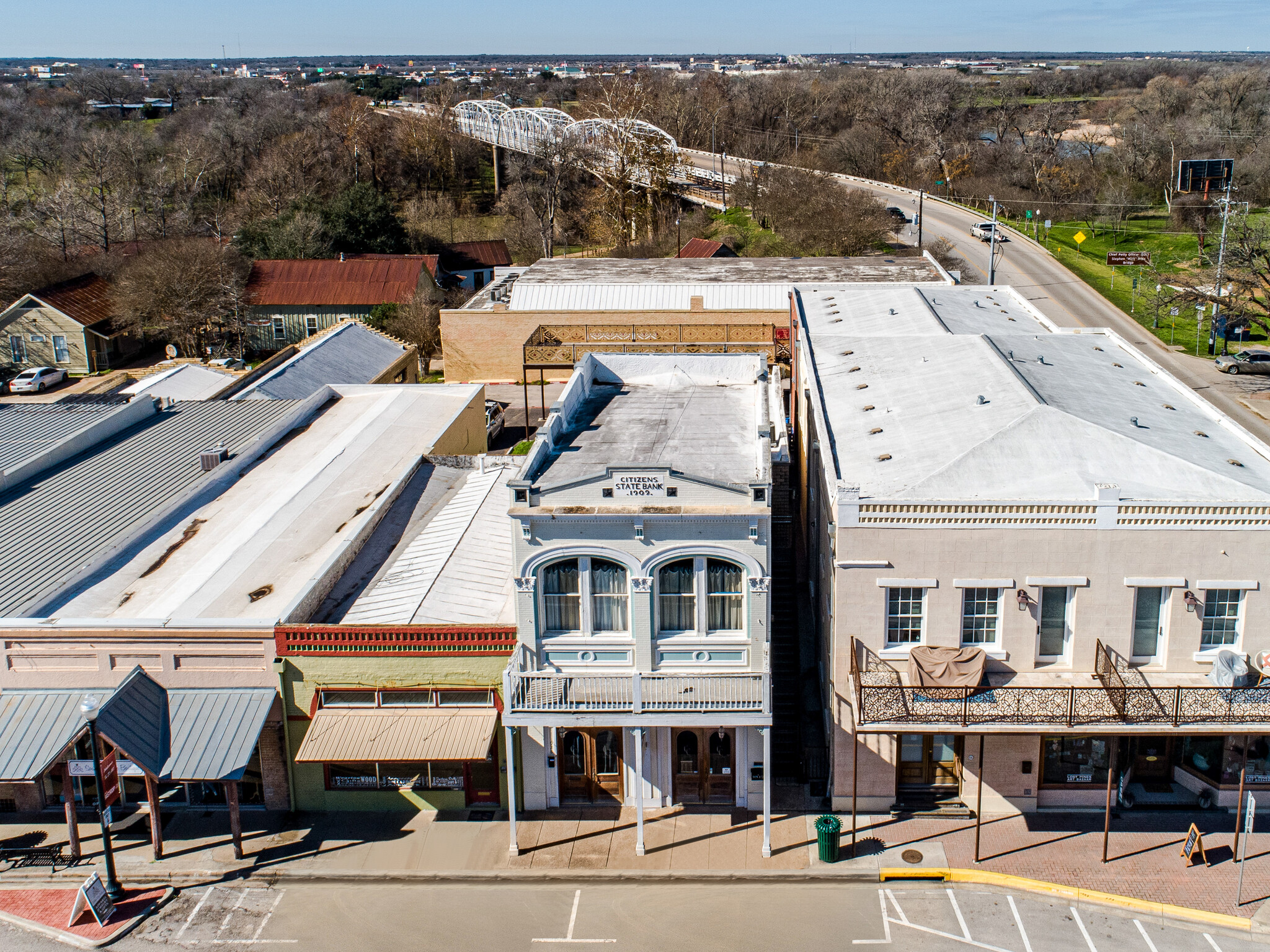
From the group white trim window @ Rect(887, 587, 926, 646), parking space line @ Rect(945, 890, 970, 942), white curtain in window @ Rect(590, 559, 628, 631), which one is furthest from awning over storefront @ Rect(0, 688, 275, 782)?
parking space line @ Rect(945, 890, 970, 942)

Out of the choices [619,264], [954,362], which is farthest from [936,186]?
[954,362]

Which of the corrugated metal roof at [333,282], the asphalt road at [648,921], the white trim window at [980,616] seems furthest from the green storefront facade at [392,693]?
the corrugated metal roof at [333,282]

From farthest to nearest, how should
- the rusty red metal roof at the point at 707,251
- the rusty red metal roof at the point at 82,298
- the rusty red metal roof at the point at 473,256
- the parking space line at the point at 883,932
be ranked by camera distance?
the rusty red metal roof at the point at 473,256 < the rusty red metal roof at the point at 707,251 < the rusty red metal roof at the point at 82,298 < the parking space line at the point at 883,932

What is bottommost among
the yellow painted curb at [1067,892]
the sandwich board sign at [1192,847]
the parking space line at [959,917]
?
the parking space line at [959,917]

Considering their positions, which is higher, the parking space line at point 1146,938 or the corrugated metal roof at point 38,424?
the corrugated metal roof at point 38,424

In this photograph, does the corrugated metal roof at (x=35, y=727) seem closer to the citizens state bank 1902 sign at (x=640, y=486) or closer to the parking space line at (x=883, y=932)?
the citizens state bank 1902 sign at (x=640, y=486)

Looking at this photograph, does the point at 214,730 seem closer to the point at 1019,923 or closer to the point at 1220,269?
the point at 1019,923
